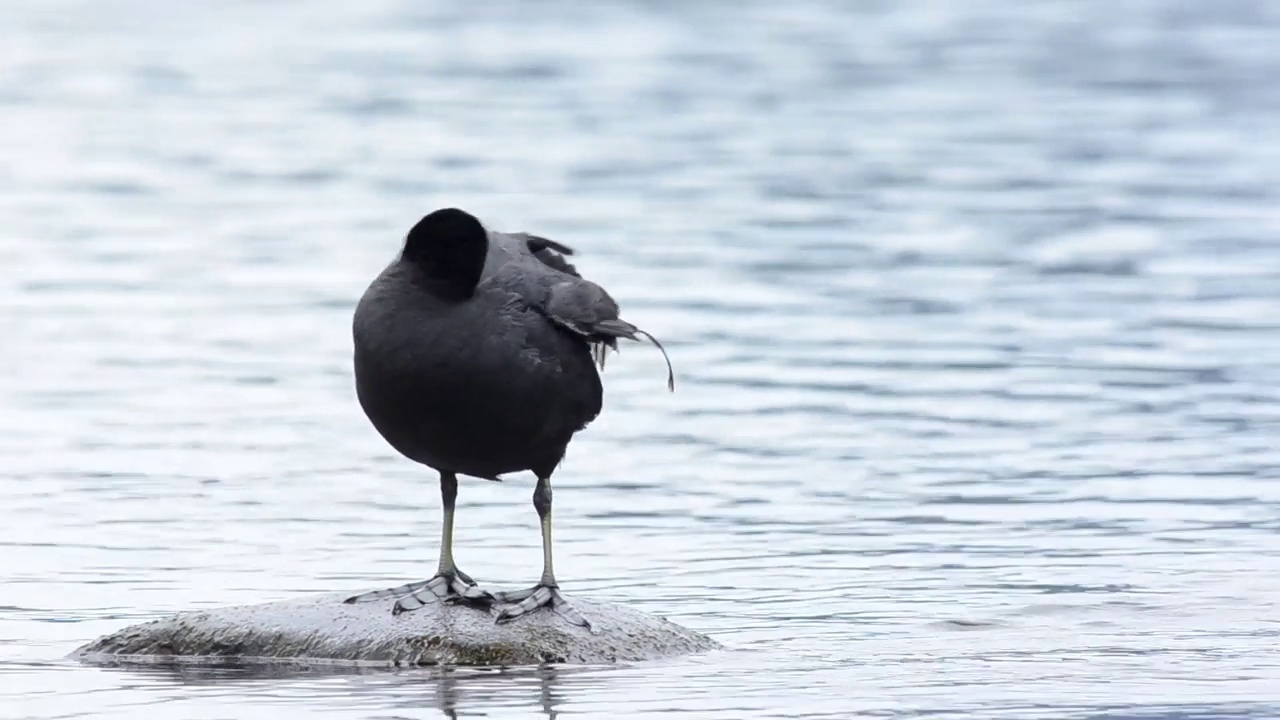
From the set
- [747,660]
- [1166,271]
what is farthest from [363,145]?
[747,660]

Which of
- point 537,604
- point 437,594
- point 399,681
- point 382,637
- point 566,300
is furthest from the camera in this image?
point 437,594

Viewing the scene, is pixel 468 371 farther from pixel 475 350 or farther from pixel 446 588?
pixel 446 588

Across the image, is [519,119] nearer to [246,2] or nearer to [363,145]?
[363,145]

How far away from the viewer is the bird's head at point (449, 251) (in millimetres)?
9695

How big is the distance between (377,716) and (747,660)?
191 centimetres

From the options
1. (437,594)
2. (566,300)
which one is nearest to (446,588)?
(437,594)

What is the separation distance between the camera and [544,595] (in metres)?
10.4

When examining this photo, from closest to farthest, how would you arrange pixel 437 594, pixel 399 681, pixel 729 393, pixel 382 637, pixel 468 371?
pixel 468 371 → pixel 399 681 → pixel 382 637 → pixel 437 594 → pixel 729 393

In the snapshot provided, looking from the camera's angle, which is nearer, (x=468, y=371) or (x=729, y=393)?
(x=468, y=371)

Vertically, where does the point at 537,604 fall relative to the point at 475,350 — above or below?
below

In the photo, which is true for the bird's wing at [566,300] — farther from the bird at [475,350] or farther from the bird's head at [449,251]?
the bird's head at [449,251]

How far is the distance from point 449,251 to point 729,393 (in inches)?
334

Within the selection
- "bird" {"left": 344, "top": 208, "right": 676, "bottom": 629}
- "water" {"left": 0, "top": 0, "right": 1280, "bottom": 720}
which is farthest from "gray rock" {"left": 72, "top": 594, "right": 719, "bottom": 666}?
"bird" {"left": 344, "top": 208, "right": 676, "bottom": 629}

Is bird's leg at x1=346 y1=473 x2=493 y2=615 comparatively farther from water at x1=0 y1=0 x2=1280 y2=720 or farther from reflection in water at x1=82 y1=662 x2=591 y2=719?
water at x1=0 y1=0 x2=1280 y2=720
